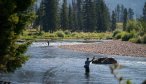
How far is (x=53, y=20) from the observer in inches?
5955

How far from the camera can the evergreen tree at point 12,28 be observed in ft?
64.6

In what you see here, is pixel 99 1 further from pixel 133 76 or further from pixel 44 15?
pixel 133 76

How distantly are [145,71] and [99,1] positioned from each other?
131193 mm

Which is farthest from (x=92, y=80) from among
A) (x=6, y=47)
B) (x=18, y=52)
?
(x=6, y=47)

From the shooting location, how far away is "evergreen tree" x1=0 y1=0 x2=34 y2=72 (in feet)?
64.6

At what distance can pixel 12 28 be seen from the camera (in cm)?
2047

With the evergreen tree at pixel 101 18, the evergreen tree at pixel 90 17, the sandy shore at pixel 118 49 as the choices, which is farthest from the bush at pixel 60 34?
the sandy shore at pixel 118 49

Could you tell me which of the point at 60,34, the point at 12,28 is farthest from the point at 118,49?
the point at 12,28

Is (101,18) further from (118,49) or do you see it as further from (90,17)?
(118,49)

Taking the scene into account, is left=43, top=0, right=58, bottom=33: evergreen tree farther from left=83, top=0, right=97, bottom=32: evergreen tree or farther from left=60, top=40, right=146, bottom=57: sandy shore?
left=60, top=40, right=146, bottom=57: sandy shore

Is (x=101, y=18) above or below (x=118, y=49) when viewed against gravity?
above

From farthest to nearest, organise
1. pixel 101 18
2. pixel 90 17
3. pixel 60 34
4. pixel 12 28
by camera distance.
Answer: pixel 101 18, pixel 90 17, pixel 60 34, pixel 12 28

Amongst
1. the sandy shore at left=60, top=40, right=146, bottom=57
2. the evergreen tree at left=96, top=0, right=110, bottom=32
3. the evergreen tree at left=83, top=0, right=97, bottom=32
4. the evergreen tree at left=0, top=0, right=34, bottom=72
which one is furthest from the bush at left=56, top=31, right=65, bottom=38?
the evergreen tree at left=0, top=0, right=34, bottom=72

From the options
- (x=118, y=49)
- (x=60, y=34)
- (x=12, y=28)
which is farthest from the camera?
(x=60, y=34)
